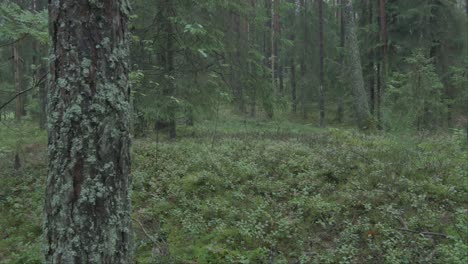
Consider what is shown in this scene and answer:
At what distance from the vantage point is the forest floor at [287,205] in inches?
193

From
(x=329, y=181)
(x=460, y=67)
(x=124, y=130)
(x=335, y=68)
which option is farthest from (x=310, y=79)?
(x=124, y=130)

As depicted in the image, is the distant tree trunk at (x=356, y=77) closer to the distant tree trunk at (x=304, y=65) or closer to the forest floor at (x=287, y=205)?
the forest floor at (x=287, y=205)

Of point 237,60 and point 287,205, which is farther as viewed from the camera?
point 237,60

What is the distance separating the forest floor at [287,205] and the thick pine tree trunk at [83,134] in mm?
1893

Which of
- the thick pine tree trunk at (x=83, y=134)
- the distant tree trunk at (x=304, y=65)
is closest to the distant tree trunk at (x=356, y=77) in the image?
the thick pine tree trunk at (x=83, y=134)

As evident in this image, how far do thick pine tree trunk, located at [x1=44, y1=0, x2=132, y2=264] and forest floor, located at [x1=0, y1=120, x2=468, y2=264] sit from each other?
1893 mm

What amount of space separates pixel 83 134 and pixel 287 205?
4123 mm

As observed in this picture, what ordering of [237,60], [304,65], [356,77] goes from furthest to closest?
1. [304,65]
2. [356,77]
3. [237,60]

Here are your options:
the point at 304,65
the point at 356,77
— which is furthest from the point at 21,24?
the point at 304,65

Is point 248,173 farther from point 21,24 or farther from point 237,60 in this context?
point 237,60

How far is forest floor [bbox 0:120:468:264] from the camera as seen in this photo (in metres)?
4.89

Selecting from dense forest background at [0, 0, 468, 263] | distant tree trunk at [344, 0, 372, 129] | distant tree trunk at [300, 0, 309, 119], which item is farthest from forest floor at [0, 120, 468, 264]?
distant tree trunk at [300, 0, 309, 119]

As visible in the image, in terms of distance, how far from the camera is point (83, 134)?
2617 millimetres

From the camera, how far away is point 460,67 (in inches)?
642
